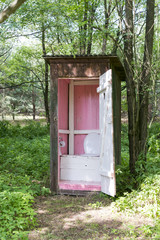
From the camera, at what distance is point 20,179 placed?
5.60 metres

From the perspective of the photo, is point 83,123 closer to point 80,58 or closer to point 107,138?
point 80,58

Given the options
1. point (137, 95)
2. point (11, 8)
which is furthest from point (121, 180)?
point (11, 8)

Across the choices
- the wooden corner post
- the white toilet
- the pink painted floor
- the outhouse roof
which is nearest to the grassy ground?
the pink painted floor

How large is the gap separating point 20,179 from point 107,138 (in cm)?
208

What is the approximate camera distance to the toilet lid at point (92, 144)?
6594 mm

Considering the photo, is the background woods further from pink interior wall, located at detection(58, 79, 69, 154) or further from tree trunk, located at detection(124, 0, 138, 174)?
pink interior wall, located at detection(58, 79, 69, 154)

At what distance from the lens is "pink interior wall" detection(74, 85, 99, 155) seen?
700 cm

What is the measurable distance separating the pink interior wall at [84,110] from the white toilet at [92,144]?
1.12 feet

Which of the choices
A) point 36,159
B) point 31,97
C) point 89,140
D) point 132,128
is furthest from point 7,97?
point 132,128

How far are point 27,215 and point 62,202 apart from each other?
103cm

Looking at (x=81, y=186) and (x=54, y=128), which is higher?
(x=54, y=128)

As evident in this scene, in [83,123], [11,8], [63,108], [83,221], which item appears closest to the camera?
[11,8]

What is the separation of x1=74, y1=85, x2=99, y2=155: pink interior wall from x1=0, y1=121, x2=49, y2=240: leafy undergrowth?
1.13 meters

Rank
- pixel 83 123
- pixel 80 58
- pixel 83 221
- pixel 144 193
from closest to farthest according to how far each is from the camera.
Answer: pixel 83 221 → pixel 144 193 → pixel 80 58 → pixel 83 123
